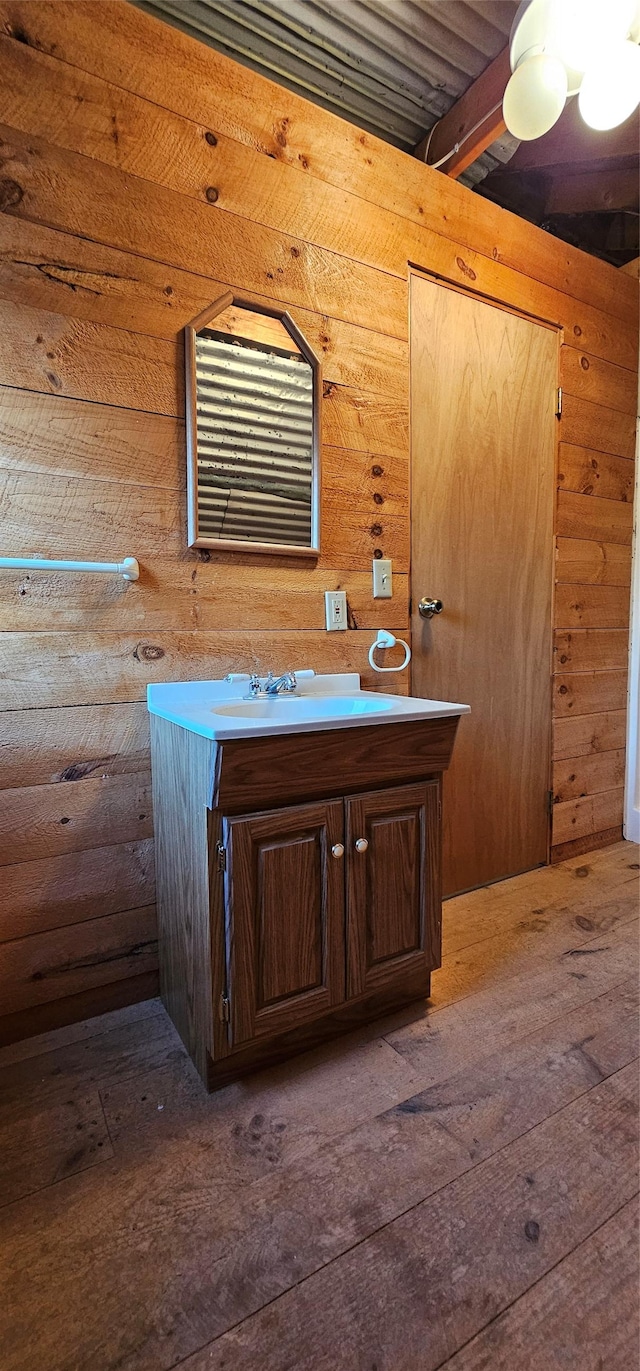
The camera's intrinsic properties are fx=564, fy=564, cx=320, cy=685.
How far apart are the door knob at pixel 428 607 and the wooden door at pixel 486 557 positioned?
2 centimetres

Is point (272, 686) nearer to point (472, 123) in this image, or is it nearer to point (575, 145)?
point (472, 123)

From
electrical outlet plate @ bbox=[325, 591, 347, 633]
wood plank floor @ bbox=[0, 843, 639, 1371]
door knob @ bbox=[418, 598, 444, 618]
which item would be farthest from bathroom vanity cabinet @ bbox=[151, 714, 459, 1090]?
door knob @ bbox=[418, 598, 444, 618]

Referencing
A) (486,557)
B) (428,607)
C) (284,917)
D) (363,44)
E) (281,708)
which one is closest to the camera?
(284,917)

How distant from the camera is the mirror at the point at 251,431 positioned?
136cm

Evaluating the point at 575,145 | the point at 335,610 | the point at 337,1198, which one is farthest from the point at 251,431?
the point at 575,145

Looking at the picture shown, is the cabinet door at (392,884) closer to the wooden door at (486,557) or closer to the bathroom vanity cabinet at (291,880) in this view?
the bathroom vanity cabinet at (291,880)

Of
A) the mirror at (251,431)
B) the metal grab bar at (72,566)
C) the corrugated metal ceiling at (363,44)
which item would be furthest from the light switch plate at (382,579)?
the corrugated metal ceiling at (363,44)

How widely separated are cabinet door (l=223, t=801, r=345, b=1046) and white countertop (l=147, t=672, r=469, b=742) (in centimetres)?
18

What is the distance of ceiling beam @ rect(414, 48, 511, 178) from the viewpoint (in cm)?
158

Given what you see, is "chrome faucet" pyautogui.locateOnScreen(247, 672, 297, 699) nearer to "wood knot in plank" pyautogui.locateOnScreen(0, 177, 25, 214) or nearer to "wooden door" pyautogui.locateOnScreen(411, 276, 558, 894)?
"wooden door" pyautogui.locateOnScreen(411, 276, 558, 894)

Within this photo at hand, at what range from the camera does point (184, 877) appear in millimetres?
1145

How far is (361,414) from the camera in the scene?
5.31 feet

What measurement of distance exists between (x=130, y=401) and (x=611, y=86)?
4.32 feet

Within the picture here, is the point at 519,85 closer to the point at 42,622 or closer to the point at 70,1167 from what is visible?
the point at 42,622
